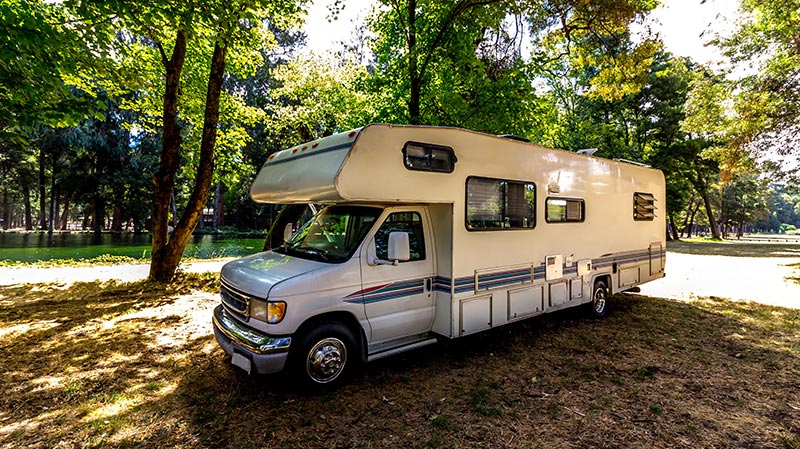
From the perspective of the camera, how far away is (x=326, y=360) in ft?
14.0

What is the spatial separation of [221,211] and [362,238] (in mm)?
44321

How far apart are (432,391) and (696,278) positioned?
1288 centimetres

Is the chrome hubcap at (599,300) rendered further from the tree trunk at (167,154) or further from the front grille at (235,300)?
the tree trunk at (167,154)

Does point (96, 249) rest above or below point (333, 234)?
below

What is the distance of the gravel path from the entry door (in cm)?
823

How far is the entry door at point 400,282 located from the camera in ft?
15.0

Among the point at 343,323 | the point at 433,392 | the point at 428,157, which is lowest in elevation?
the point at 433,392

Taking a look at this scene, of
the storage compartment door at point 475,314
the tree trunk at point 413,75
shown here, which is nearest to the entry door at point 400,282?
the storage compartment door at point 475,314

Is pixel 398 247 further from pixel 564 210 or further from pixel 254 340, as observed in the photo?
pixel 564 210

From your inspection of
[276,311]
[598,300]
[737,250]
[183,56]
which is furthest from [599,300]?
[737,250]

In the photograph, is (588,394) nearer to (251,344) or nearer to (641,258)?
(251,344)

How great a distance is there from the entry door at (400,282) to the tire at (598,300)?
412 centimetres

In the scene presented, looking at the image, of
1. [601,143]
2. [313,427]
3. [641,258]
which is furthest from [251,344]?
[601,143]

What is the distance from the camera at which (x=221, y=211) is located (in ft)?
144
